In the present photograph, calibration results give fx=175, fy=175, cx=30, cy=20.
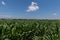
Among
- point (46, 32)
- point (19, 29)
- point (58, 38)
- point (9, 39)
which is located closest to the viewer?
point (58, 38)

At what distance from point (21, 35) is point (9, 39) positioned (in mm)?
744

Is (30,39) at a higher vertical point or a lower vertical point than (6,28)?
lower

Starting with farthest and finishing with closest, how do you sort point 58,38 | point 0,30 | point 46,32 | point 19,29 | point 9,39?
point 46,32 < point 0,30 < point 19,29 < point 9,39 < point 58,38

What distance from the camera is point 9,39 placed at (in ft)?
30.0

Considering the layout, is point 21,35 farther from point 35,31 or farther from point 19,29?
point 35,31

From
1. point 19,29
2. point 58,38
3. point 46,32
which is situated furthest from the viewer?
point 46,32

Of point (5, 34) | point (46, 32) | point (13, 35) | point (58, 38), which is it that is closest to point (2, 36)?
point (5, 34)

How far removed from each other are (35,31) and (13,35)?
1944 mm

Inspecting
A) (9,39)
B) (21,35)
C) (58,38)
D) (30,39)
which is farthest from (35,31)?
(58,38)

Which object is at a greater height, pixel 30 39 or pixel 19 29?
pixel 19 29

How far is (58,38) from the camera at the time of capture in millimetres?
6898

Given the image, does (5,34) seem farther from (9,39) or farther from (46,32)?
(46,32)

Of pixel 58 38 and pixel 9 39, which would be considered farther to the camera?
pixel 9 39

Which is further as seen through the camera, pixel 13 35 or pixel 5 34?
pixel 5 34
